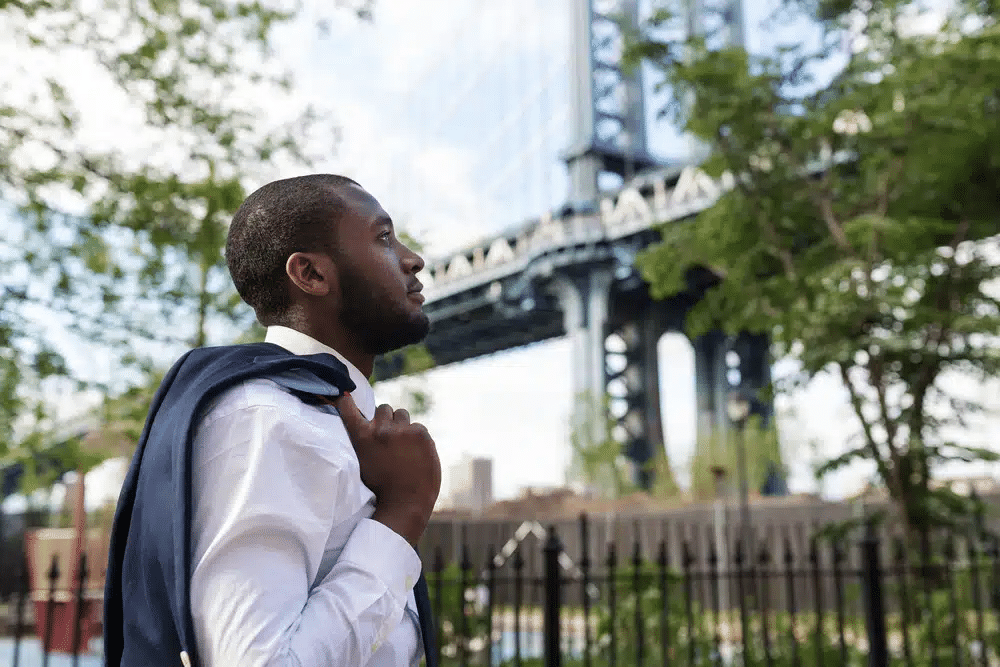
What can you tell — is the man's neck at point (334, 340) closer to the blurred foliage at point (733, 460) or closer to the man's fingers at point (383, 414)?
the man's fingers at point (383, 414)

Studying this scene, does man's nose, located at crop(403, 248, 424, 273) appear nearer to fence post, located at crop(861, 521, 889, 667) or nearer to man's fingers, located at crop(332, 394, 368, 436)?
man's fingers, located at crop(332, 394, 368, 436)

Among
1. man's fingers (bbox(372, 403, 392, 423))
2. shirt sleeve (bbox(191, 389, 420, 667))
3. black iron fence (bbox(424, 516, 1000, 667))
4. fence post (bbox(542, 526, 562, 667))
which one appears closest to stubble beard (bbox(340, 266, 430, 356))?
man's fingers (bbox(372, 403, 392, 423))

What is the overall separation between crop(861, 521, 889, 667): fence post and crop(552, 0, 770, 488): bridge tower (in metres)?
32.1

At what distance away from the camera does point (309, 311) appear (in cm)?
141

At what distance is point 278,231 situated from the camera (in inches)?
55.7

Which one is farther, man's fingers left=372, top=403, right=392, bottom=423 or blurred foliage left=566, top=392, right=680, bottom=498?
blurred foliage left=566, top=392, right=680, bottom=498

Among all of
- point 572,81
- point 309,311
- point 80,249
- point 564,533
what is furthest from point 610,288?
point 309,311

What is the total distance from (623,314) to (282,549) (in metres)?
40.7

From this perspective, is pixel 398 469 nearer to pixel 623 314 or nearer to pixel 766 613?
pixel 766 613

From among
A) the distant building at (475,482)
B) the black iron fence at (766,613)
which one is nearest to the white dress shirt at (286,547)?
the black iron fence at (766,613)

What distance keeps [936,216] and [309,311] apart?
10.7 metres

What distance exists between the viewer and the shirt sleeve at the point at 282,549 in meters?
1.06

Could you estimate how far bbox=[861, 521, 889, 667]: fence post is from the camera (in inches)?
195

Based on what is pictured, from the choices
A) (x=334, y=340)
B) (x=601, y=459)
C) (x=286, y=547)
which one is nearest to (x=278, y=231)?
(x=334, y=340)
